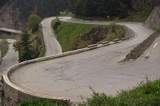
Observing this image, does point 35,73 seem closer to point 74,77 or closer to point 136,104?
point 74,77

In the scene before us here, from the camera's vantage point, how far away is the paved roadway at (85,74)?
22.9 meters

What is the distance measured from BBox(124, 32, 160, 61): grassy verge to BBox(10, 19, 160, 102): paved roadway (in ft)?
1.70

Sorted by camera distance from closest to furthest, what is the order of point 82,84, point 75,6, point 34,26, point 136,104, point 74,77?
point 136,104 → point 82,84 → point 74,77 → point 75,6 → point 34,26

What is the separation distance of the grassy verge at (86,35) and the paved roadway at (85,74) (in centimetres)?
1257

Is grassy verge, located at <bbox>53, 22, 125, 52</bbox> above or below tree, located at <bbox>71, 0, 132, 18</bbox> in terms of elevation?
below

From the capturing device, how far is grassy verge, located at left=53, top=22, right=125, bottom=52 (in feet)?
161

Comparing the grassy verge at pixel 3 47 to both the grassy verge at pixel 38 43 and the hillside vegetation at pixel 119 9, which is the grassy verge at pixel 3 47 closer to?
the grassy verge at pixel 38 43

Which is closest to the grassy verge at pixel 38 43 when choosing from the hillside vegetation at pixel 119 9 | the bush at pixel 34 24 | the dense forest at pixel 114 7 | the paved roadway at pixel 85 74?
the bush at pixel 34 24

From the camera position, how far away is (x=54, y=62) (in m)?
31.6

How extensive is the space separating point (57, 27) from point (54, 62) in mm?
40807

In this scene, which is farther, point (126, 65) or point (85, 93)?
point (126, 65)

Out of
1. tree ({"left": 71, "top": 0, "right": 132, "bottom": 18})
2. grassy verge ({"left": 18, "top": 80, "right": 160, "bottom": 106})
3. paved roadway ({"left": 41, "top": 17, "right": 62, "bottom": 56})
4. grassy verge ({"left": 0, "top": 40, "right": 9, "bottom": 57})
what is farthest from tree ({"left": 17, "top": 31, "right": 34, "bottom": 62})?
grassy verge ({"left": 18, "top": 80, "right": 160, "bottom": 106})

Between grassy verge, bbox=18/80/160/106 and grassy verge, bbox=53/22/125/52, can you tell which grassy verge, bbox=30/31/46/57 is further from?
grassy verge, bbox=18/80/160/106

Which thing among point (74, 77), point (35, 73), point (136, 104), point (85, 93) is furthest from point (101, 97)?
point (35, 73)
